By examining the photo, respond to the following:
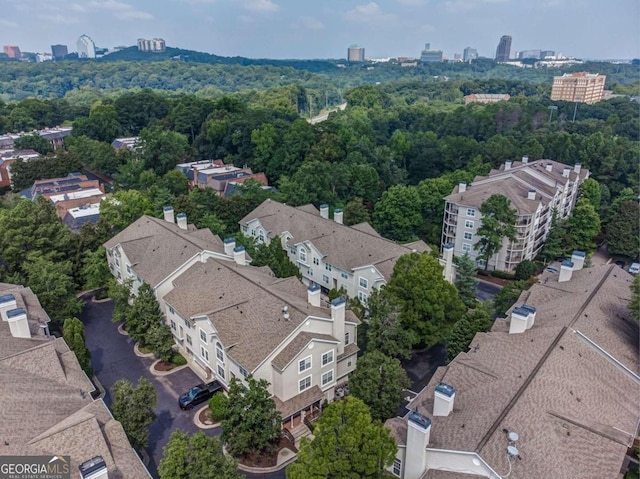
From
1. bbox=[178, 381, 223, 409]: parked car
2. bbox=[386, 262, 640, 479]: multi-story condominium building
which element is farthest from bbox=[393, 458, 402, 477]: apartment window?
bbox=[178, 381, 223, 409]: parked car

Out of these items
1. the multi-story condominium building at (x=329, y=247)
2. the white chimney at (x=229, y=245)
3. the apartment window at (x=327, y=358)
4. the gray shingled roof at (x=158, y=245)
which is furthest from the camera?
the multi-story condominium building at (x=329, y=247)

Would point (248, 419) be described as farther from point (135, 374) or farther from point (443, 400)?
point (135, 374)

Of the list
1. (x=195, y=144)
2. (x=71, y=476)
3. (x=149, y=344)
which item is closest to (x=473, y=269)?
(x=149, y=344)

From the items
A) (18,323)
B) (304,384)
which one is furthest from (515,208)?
(18,323)

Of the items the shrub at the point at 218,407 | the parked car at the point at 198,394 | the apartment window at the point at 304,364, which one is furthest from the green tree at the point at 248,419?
the parked car at the point at 198,394

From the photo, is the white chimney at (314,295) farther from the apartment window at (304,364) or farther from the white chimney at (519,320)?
the white chimney at (519,320)
